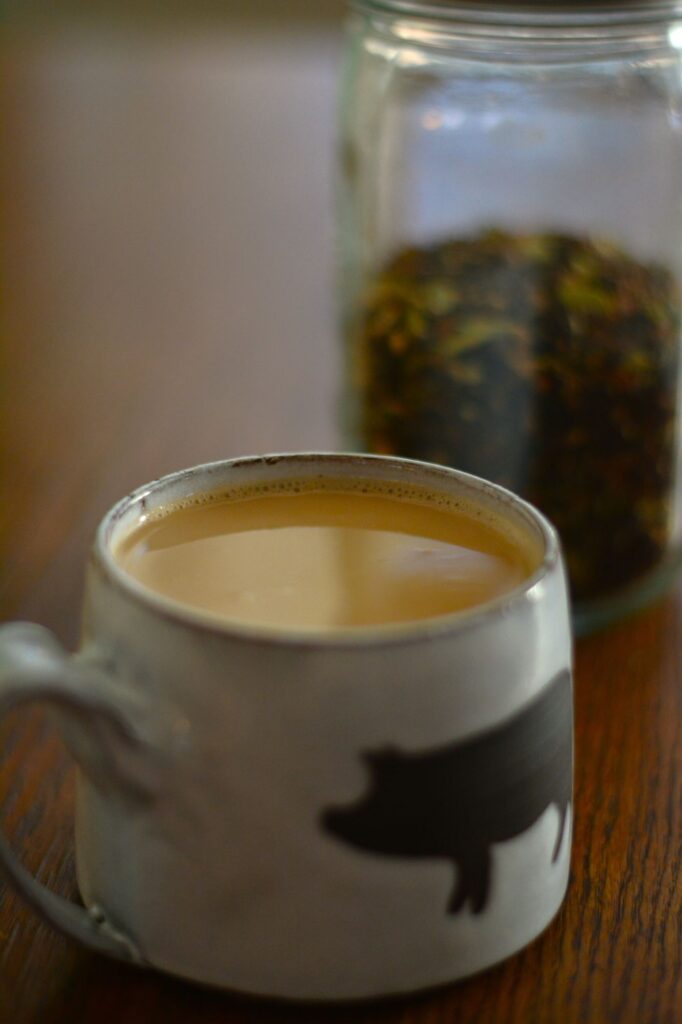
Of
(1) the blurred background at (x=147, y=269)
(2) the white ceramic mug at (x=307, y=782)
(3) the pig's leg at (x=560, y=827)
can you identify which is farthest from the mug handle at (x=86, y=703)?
(1) the blurred background at (x=147, y=269)

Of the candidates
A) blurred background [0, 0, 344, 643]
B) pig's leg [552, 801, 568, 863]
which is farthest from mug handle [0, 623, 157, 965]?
blurred background [0, 0, 344, 643]

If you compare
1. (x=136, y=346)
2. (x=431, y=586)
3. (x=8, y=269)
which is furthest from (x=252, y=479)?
(x=8, y=269)

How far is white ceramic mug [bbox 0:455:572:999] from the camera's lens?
367mm

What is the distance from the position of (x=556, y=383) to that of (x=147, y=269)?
502 millimetres

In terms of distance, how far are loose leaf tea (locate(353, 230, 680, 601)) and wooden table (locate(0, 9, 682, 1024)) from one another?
0.06 m

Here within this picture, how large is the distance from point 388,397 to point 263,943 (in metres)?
0.35

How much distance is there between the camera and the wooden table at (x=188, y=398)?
43cm

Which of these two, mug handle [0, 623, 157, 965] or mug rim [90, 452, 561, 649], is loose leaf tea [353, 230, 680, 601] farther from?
mug handle [0, 623, 157, 965]

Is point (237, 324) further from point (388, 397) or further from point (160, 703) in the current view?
point (160, 703)

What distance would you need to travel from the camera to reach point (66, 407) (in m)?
0.87

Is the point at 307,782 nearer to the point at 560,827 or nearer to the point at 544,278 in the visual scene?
the point at 560,827

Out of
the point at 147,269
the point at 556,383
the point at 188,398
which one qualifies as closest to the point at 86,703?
the point at 556,383

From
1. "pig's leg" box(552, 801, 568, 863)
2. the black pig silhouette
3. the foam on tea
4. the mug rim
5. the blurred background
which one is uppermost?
the mug rim

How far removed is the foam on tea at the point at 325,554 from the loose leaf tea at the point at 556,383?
18 cm
